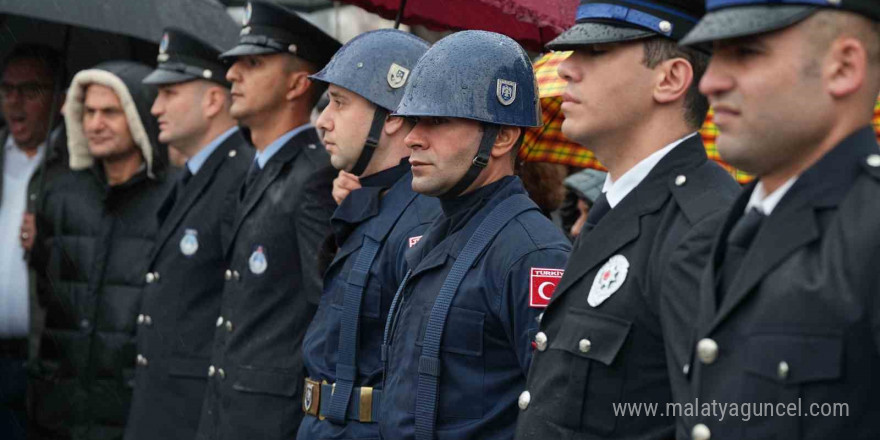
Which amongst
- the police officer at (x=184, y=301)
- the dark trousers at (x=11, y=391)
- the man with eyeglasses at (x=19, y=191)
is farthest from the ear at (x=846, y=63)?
the dark trousers at (x=11, y=391)

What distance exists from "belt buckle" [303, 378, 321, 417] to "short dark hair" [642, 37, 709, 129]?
200 cm

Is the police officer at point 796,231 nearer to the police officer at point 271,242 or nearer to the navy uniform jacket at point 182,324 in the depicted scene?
the police officer at point 271,242

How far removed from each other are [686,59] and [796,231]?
3.42ft

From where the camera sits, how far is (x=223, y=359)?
557cm

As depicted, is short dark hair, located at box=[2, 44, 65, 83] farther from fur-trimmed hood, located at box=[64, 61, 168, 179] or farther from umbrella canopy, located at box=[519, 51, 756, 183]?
umbrella canopy, located at box=[519, 51, 756, 183]

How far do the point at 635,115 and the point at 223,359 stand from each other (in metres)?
2.77

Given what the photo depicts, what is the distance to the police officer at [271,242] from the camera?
5371 mm

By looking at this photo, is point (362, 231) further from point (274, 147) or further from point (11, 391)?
point (11, 391)

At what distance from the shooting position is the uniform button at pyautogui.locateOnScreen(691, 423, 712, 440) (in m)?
2.61

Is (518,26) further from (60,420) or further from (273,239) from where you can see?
(60,420)

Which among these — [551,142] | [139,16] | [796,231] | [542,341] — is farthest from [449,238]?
[139,16]

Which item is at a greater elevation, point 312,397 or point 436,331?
point 436,331

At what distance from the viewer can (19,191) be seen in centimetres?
793

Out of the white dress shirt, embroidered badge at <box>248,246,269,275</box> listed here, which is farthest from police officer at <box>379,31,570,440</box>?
the white dress shirt
